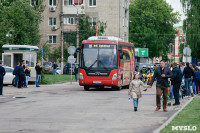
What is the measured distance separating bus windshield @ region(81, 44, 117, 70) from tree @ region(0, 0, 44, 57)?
18353mm

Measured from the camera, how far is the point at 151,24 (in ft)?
312

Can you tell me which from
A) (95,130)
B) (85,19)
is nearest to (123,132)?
(95,130)

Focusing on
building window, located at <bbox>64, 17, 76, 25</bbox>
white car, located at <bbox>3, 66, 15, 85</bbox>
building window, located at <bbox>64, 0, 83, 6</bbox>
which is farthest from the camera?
building window, located at <bbox>64, 17, 76, 25</bbox>

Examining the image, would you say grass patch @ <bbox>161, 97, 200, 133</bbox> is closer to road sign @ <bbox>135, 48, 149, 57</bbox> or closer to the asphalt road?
the asphalt road

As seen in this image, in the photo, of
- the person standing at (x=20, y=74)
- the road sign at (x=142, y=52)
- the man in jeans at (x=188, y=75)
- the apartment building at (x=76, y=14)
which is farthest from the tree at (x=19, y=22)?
the man in jeans at (x=188, y=75)

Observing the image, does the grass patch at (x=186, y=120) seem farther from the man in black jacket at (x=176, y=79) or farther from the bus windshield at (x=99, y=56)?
the bus windshield at (x=99, y=56)

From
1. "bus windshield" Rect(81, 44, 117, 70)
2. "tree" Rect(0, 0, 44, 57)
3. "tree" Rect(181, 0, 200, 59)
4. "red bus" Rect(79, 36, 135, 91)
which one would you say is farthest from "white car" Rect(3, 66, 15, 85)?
→ "tree" Rect(181, 0, 200, 59)

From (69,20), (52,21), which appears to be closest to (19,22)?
(69,20)

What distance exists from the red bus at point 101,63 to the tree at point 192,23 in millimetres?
32961

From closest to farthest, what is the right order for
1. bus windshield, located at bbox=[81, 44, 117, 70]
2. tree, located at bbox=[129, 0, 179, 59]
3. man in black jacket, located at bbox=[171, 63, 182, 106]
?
man in black jacket, located at bbox=[171, 63, 182, 106]
bus windshield, located at bbox=[81, 44, 117, 70]
tree, located at bbox=[129, 0, 179, 59]

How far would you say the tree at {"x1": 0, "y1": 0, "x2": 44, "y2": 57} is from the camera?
49688mm

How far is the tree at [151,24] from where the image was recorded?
3725 inches

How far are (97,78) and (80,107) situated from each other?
12351 millimetres

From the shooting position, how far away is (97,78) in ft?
103
